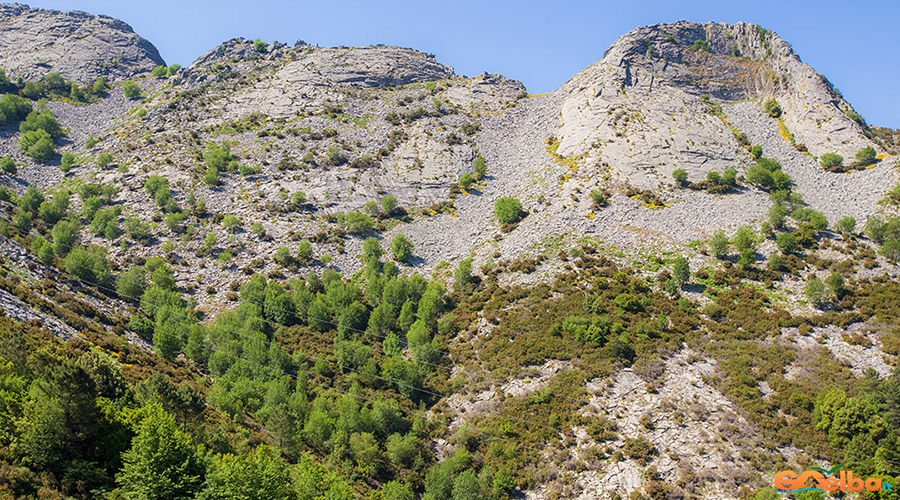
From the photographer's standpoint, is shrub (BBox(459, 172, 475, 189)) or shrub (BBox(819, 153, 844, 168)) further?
shrub (BBox(459, 172, 475, 189))

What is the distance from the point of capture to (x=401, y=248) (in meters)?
72.1

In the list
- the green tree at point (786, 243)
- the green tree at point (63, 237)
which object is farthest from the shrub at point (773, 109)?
the green tree at point (63, 237)

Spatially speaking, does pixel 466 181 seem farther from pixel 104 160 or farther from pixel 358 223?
pixel 104 160

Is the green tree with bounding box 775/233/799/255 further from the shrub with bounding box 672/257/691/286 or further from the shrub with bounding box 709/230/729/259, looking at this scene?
the shrub with bounding box 672/257/691/286

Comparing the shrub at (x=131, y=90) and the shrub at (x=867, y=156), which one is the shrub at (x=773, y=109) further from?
the shrub at (x=131, y=90)

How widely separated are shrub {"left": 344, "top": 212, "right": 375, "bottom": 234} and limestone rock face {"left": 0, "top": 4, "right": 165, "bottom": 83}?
100194 mm

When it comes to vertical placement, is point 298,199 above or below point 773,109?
below

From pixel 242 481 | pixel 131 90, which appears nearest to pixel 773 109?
pixel 242 481

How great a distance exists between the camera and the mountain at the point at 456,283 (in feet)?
115

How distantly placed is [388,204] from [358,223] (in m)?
8.13

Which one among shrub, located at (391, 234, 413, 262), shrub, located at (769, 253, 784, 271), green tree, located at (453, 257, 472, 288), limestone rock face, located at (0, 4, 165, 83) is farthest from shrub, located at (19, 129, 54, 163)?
shrub, located at (769, 253, 784, 271)

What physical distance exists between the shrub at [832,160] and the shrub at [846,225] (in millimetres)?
18915

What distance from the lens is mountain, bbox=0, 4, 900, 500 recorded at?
35.0 m

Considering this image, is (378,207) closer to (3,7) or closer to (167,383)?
(167,383)
